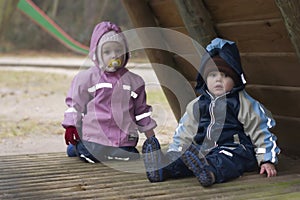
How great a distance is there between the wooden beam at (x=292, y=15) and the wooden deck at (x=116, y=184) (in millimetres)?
780

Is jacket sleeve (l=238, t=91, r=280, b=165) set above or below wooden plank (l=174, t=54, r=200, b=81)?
below

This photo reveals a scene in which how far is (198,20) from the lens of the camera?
3594mm

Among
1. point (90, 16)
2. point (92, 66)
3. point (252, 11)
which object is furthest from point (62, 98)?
point (90, 16)

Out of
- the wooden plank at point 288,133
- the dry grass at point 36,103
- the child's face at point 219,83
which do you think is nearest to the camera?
the child's face at point 219,83

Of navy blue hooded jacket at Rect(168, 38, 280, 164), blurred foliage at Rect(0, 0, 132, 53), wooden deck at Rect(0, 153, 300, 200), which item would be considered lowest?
wooden deck at Rect(0, 153, 300, 200)

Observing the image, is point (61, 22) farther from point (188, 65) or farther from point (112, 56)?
point (112, 56)

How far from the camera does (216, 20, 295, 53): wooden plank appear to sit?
3.26 metres

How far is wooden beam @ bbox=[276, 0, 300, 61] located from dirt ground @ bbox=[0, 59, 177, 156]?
2011mm

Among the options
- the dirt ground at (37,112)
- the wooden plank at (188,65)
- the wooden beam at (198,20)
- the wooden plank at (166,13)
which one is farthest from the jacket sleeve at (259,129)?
the dirt ground at (37,112)

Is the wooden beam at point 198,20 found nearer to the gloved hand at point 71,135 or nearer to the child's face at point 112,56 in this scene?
the child's face at point 112,56

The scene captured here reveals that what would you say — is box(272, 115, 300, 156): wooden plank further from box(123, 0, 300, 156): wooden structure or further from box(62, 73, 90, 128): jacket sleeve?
box(62, 73, 90, 128): jacket sleeve

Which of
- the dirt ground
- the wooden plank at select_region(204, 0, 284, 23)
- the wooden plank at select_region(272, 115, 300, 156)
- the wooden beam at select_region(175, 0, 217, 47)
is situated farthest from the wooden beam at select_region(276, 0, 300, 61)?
the dirt ground

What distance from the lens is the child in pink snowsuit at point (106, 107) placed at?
364 centimetres

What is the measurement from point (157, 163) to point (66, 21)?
1968 cm
